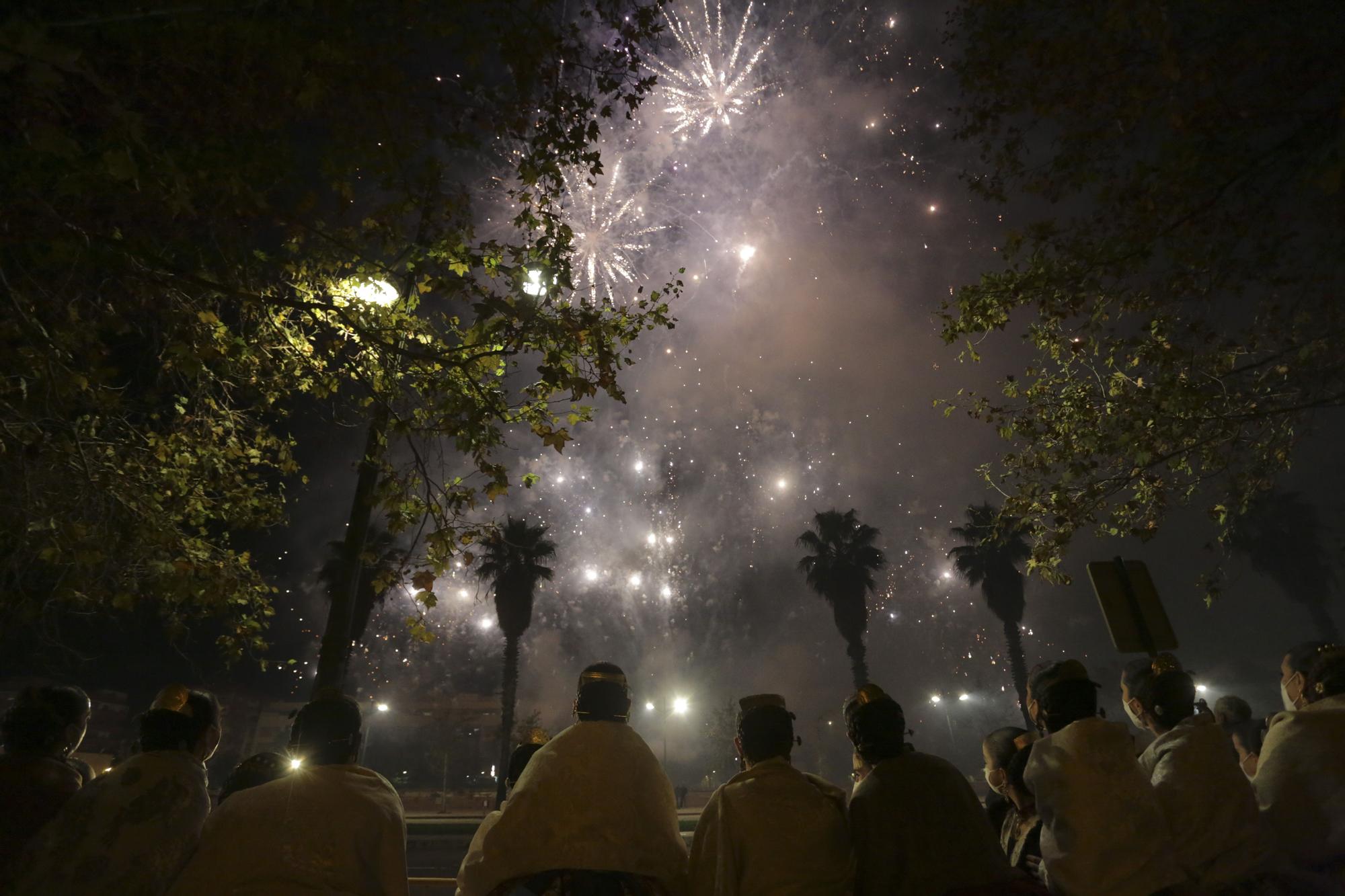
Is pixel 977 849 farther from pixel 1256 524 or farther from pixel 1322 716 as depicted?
pixel 1256 524

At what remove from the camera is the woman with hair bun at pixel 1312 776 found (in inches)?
149

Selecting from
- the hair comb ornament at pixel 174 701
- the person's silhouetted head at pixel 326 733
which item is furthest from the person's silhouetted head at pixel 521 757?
the hair comb ornament at pixel 174 701

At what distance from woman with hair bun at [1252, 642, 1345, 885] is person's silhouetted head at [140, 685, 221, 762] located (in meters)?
6.34

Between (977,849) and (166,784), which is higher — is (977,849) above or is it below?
below

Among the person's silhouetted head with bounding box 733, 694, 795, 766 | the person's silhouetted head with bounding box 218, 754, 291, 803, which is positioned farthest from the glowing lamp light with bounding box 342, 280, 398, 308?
the person's silhouetted head with bounding box 733, 694, 795, 766

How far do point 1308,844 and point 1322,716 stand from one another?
756 mm

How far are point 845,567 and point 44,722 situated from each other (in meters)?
32.3

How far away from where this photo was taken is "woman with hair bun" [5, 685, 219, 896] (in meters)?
3.53

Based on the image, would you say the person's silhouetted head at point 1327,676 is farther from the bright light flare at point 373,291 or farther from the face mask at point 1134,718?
the bright light flare at point 373,291

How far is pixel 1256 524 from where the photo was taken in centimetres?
3734

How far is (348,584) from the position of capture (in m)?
6.30

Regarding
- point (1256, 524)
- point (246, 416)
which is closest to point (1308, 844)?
point (246, 416)

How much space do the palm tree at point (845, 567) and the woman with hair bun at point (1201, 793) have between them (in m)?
29.8

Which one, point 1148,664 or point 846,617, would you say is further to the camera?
point 846,617
